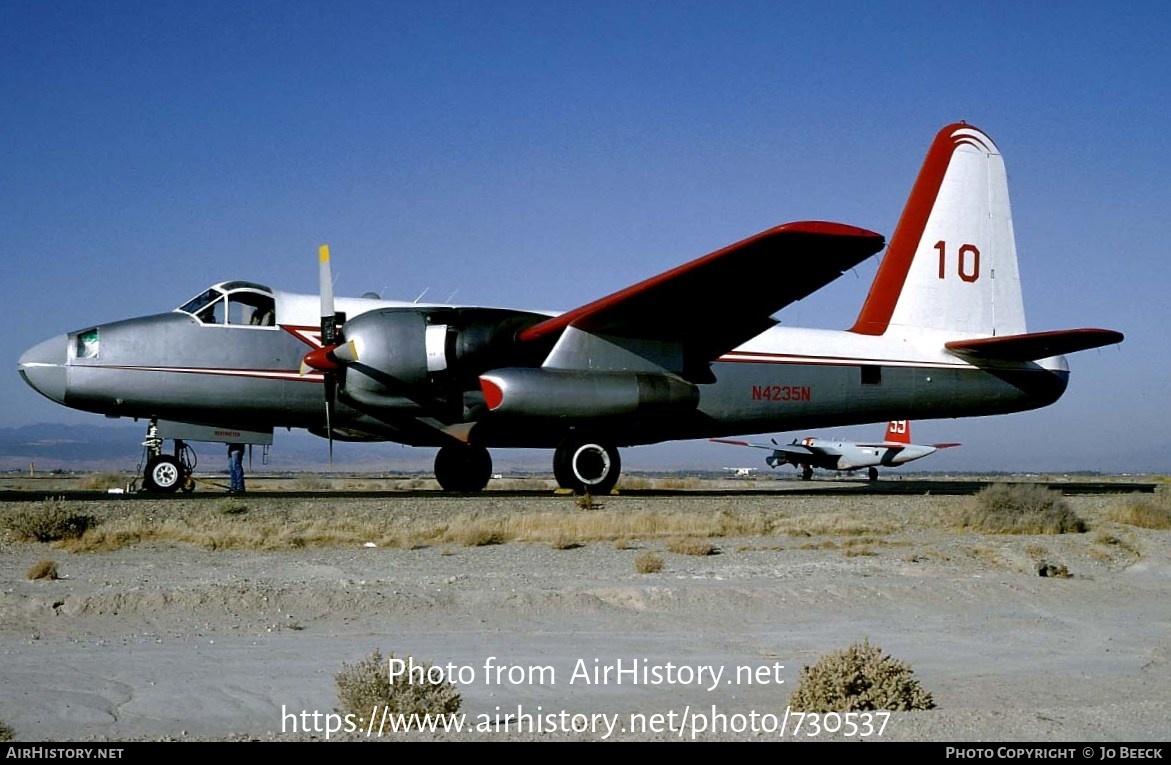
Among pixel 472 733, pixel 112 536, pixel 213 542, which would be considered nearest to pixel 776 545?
pixel 213 542

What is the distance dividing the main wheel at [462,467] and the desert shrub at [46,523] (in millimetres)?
8438

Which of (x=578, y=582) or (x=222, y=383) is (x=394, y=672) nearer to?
(x=578, y=582)

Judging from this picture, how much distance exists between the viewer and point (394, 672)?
254 inches

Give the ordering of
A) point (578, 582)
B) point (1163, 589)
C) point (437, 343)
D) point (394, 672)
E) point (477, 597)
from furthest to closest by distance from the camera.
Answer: point (437, 343)
point (1163, 589)
point (578, 582)
point (477, 597)
point (394, 672)

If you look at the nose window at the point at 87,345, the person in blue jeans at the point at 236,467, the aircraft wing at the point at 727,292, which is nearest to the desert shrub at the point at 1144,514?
the aircraft wing at the point at 727,292

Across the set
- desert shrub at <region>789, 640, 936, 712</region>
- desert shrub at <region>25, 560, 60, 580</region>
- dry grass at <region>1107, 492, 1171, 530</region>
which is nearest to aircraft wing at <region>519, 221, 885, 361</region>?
dry grass at <region>1107, 492, 1171, 530</region>

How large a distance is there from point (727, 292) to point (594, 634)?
10912mm

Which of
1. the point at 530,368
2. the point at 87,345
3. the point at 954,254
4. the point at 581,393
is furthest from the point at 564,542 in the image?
the point at 954,254

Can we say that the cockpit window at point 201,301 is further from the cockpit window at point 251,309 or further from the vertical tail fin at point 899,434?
the vertical tail fin at point 899,434

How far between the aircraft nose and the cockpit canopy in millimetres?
2321

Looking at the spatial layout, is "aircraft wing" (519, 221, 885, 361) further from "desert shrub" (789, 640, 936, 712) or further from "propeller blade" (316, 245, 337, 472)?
"desert shrub" (789, 640, 936, 712)

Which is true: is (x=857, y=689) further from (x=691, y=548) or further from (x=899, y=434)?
(x=899, y=434)

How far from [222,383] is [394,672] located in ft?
47.0

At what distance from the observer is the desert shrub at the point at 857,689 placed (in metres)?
6.39
